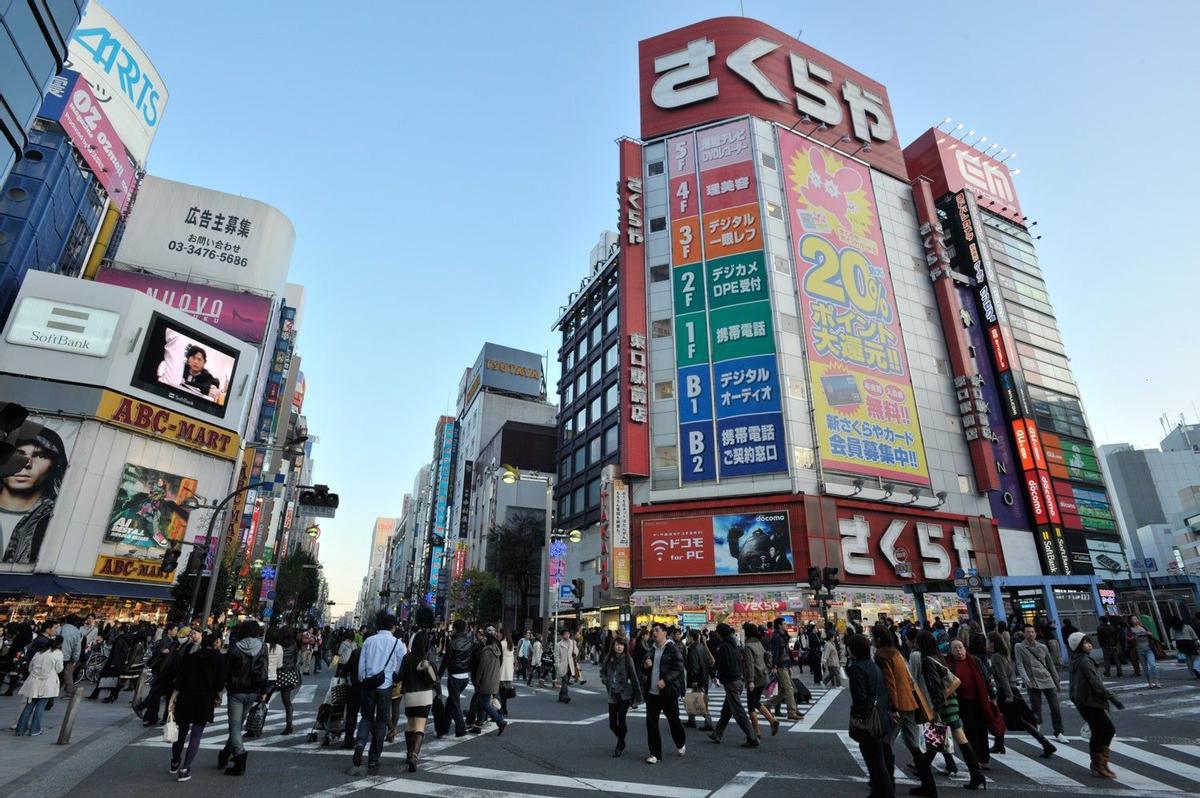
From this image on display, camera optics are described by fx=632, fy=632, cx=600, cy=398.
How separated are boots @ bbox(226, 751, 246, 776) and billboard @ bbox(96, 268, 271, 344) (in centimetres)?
5383

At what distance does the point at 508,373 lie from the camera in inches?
3912

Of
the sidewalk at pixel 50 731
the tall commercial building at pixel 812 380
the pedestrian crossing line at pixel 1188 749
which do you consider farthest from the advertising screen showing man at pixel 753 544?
the sidewalk at pixel 50 731

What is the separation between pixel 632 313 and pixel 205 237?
42160mm

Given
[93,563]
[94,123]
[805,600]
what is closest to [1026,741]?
[805,600]

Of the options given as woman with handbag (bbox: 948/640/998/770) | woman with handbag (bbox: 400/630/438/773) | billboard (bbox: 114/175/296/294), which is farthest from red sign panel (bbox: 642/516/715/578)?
billboard (bbox: 114/175/296/294)

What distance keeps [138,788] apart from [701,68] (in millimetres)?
53824

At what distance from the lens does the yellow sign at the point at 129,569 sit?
124ft

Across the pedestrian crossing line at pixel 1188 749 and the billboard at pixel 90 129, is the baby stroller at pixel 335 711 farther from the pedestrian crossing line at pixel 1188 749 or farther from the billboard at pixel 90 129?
the billboard at pixel 90 129

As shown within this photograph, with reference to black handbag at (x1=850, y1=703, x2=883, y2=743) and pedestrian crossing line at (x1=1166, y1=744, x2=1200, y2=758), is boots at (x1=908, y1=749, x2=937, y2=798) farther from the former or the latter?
pedestrian crossing line at (x1=1166, y1=744, x2=1200, y2=758)

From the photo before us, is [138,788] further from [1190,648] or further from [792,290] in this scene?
[792,290]

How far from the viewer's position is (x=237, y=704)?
8375 mm

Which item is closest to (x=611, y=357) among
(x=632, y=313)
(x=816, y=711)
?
(x=632, y=313)

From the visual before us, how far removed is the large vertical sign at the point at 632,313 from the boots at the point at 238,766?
101ft

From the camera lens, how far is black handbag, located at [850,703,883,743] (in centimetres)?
645
